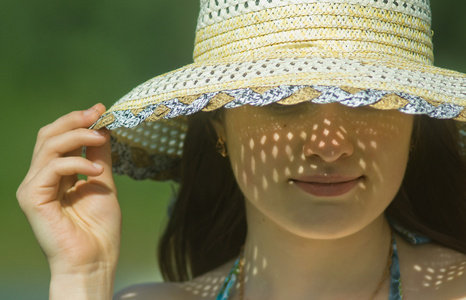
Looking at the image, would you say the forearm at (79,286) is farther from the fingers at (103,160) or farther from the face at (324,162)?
the face at (324,162)

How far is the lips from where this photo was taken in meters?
1.76

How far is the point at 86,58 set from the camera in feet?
15.0

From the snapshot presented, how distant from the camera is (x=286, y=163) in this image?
179 centimetres

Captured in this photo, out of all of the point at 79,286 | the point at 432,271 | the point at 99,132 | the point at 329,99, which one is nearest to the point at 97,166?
the point at 99,132

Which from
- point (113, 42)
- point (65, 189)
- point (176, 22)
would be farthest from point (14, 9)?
point (65, 189)

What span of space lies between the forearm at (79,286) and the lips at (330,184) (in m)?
0.56

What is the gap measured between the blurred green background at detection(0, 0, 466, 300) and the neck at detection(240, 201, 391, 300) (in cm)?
229

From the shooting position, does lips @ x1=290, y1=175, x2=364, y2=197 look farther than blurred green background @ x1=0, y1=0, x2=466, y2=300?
No

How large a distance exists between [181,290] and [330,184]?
0.69 meters

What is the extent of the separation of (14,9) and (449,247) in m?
3.37

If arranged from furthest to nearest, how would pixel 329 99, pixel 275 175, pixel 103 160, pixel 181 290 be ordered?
1. pixel 181 290
2. pixel 103 160
3. pixel 275 175
4. pixel 329 99

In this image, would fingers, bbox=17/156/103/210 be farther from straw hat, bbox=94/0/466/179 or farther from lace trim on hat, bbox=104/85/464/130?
lace trim on hat, bbox=104/85/464/130

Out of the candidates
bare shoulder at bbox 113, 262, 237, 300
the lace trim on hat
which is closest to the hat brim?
the lace trim on hat

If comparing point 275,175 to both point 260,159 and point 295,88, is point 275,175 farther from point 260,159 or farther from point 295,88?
point 295,88
